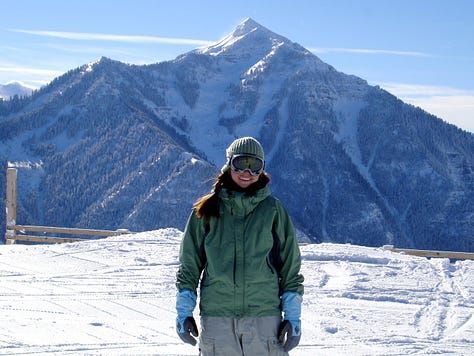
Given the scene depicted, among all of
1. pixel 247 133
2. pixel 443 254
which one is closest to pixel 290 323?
pixel 443 254

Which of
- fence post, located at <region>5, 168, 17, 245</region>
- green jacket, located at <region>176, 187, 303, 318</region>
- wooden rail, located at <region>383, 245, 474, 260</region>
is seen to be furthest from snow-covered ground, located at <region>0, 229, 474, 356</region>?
green jacket, located at <region>176, 187, 303, 318</region>

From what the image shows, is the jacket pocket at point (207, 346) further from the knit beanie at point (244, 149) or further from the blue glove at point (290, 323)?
the knit beanie at point (244, 149)

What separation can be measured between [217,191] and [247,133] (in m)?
173

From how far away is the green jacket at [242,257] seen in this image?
3.05 metres

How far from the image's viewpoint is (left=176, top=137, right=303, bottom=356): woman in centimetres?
305

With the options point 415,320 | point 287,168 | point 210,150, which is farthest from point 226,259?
point 210,150

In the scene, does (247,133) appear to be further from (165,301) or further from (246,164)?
(246,164)

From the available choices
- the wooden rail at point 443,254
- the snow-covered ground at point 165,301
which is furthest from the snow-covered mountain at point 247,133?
the snow-covered ground at point 165,301

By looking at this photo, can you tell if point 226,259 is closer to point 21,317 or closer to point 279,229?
point 279,229

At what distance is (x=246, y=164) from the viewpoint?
3.14 meters

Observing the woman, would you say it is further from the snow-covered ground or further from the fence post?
the fence post

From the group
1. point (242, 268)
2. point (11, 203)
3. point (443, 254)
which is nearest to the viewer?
point (242, 268)

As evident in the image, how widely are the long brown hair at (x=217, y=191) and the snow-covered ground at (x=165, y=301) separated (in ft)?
Result: 8.23

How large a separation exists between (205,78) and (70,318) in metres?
193
